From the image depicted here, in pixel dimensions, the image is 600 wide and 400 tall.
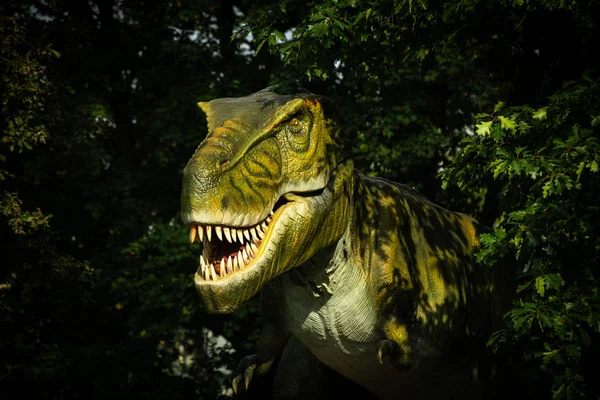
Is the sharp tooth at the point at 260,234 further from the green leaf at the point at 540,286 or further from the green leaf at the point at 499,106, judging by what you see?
the green leaf at the point at 499,106

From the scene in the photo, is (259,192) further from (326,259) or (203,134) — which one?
(203,134)

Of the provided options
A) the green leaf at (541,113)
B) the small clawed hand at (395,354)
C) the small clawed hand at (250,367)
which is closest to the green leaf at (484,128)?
the green leaf at (541,113)

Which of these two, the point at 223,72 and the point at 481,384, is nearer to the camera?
the point at 481,384

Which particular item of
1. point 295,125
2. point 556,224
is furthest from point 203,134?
point 556,224

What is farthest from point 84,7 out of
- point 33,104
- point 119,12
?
point 33,104

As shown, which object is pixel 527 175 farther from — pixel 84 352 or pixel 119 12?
pixel 119 12

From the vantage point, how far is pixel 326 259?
5852 millimetres

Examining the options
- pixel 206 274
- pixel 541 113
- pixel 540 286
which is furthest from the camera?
pixel 541 113

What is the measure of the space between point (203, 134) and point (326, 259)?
8.69m

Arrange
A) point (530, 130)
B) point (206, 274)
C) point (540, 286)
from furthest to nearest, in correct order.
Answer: point (530, 130) → point (540, 286) → point (206, 274)

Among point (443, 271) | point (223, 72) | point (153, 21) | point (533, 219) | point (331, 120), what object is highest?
point (153, 21)

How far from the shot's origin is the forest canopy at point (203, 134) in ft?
18.8

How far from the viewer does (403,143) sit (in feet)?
42.3

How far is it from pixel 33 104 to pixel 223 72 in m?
4.83
